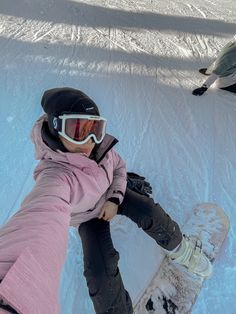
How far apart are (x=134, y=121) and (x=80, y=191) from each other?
1549 millimetres

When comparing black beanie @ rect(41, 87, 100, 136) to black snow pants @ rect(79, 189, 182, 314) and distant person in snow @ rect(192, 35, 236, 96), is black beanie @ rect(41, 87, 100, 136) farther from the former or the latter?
distant person in snow @ rect(192, 35, 236, 96)

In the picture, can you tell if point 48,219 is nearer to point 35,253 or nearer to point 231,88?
point 35,253

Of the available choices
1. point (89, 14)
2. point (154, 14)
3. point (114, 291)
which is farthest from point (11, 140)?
point (154, 14)

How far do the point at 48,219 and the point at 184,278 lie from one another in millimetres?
1080

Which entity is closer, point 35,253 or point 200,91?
point 35,253

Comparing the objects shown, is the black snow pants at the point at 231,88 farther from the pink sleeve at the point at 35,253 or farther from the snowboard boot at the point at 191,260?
the pink sleeve at the point at 35,253

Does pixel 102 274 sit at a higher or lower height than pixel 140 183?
lower

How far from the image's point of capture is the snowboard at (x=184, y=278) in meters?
1.83

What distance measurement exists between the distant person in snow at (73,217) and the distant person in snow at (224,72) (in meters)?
1.55

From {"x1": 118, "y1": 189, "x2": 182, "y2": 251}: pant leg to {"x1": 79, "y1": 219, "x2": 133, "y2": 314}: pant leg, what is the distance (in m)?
0.18

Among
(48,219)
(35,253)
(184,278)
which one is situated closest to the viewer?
(35,253)

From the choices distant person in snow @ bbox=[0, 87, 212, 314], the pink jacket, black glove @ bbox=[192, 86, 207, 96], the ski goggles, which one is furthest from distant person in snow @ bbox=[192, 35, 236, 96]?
the ski goggles

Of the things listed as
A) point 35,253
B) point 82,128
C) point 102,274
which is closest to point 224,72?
point 82,128

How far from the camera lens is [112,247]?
5.64 ft
